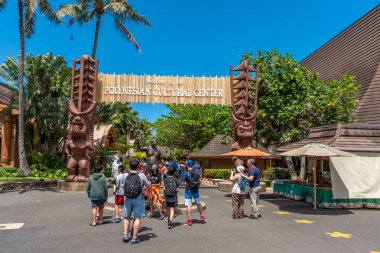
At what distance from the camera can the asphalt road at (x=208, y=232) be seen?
7148 millimetres

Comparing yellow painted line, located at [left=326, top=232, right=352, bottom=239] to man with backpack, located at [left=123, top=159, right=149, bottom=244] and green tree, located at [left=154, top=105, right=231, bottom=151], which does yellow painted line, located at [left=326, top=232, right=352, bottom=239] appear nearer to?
man with backpack, located at [left=123, top=159, right=149, bottom=244]

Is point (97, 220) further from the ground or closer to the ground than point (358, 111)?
closer to the ground

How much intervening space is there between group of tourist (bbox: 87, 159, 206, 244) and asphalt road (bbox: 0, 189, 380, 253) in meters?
0.36

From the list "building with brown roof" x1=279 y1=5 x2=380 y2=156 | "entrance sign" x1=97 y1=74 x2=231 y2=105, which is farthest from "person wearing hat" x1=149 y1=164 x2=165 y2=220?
"entrance sign" x1=97 y1=74 x2=231 y2=105

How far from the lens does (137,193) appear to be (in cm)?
752

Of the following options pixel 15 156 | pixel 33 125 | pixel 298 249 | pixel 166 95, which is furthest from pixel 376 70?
pixel 15 156

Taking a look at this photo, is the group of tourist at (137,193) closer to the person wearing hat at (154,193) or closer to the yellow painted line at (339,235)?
the person wearing hat at (154,193)

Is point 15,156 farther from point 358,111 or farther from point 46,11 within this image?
point 358,111

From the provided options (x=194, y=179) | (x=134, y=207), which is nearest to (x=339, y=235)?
(x=194, y=179)

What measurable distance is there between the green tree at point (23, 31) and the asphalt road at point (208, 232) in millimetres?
9328

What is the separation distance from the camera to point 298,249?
278 inches

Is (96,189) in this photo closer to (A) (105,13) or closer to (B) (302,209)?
(B) (302,209)

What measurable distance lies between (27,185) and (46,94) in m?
9.10

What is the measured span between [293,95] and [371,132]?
6179mm
